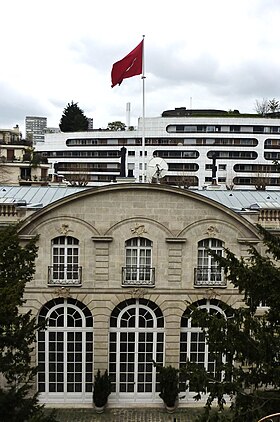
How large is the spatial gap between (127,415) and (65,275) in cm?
888

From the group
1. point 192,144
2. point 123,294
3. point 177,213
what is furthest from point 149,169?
point 192,144

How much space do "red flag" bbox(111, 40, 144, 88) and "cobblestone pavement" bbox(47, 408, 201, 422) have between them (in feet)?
68.3

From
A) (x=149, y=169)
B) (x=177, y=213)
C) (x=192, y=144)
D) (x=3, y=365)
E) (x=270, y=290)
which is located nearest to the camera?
(x=270, y=290)

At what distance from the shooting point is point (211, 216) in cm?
2706

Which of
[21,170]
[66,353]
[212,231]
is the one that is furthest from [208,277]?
[21,170]

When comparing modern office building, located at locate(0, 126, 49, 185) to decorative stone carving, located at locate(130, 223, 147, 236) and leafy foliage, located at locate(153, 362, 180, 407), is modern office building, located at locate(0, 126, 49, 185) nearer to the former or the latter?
decorative stone carving, located at locate(130, 223, 147, 236)

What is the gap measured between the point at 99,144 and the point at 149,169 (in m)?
72.6

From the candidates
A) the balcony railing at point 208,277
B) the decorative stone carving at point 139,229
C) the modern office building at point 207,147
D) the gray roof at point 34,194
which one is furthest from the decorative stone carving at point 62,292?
the modern office building at point 207,147

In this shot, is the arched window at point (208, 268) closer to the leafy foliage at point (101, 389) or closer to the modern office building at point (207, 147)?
the leafy foliage at point (101, 389)

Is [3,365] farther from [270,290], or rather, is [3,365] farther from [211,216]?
[211,216]

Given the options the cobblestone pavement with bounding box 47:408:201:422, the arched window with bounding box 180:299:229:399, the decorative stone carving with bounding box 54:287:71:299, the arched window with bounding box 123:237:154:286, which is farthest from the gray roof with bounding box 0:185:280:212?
the cobblestone pavement with bounding box 47:408:201:422

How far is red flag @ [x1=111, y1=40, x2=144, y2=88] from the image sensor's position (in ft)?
102

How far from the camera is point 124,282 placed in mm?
27156

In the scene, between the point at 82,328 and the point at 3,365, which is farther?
the point at 82,328
